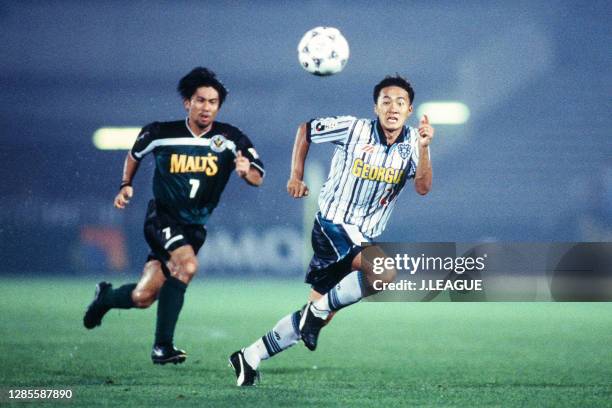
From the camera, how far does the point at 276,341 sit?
549cm

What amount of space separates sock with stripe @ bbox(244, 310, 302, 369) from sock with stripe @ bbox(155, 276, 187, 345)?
0.54 metres

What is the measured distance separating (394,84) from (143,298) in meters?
2.18

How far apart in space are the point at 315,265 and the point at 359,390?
2.96 ft

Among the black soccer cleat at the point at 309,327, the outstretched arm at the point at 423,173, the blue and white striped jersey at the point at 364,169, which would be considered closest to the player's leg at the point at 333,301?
the black soccer cleat at the point at 309,327

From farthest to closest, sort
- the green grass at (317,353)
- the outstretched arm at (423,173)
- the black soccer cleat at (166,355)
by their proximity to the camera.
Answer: the black soccer cleat at (166,355) < the outstretched arm at (423,173) < the green grass at (317,353)

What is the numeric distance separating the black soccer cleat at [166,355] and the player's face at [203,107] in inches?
57.1

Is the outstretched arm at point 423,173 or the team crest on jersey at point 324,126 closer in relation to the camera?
the outstretched arm at point 423,173

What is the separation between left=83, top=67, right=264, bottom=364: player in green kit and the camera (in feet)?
18.6

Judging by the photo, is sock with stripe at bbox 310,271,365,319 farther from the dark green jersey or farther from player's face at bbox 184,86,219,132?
player's face at bbox 184,86,219,132

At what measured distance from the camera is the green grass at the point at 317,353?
16.8 ft

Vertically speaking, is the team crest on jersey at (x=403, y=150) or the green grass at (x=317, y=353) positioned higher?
the team crest on jersey at (x=403, y=150)

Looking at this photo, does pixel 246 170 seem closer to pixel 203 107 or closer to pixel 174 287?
pixel 203 107

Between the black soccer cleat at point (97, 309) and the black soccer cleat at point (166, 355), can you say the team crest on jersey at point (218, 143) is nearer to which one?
the black soccer cleat at point (97, 309)

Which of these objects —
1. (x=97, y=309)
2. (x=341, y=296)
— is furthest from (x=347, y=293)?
(x=97, y=309)
